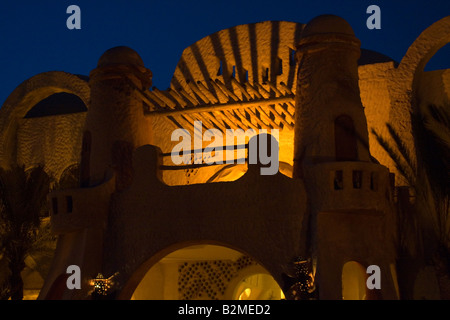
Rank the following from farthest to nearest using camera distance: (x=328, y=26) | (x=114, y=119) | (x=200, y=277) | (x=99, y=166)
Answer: (x=200, y=277), (x=114, y=119), (x=99, y=166), (x=328, y=26)

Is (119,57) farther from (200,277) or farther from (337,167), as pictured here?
(200,277)

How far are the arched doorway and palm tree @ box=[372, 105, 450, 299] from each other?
4.72 m

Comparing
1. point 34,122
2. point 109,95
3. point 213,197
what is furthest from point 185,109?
point 34,122

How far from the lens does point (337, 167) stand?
36.9ft

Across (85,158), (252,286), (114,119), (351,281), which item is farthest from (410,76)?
(85,158)

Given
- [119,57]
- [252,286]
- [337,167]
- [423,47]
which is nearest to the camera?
[337,167]

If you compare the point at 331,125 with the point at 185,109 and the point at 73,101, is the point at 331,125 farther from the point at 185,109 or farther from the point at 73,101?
the point at 73,101

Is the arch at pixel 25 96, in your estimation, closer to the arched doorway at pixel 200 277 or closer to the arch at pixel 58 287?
the arched doorway at pixel 200 277

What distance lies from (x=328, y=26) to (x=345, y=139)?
6.95 ft

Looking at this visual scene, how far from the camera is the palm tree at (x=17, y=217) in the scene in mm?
15133

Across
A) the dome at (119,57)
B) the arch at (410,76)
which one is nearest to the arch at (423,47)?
the arch at (410,76)

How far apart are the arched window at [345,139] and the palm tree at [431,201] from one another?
0.89 m

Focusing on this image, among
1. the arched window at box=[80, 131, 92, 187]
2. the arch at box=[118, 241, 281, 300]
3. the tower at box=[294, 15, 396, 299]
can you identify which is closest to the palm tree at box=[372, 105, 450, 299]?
the tower at box=[294, 15, 396, 299]

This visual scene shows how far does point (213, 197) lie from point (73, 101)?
10.7 m
